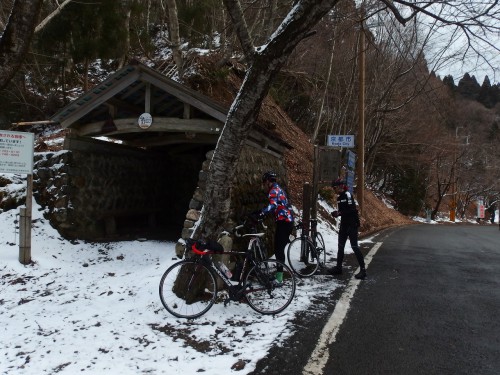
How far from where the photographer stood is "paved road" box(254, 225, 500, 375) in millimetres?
3908

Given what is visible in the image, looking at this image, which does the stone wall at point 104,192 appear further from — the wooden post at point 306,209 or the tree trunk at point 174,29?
the wooden post at point 306,209

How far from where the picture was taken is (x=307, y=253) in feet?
26.0

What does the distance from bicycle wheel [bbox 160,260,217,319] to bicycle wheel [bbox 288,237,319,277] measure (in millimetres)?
2390

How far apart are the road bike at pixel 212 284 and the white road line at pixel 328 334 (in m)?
0.68

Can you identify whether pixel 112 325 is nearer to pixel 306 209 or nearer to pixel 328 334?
pixel 328 334

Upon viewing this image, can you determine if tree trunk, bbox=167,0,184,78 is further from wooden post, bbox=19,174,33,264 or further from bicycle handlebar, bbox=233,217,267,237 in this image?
bicycle handlebar, bbox=233,217,267,237

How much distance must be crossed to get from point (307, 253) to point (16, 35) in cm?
613

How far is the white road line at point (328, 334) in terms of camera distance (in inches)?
152

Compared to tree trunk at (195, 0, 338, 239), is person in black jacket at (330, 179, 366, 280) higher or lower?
lower

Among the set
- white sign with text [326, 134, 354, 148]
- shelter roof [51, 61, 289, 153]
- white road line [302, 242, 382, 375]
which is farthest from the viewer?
white sign with text [326, 134, 354, 148]

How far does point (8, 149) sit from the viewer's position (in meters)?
7.82

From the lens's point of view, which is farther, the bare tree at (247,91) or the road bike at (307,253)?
the road bike at (307,253)

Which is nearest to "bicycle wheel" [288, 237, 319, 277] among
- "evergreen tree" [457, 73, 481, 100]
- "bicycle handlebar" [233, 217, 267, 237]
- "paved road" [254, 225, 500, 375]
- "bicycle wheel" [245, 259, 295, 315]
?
"paved road" [254, 225, 500, 375]

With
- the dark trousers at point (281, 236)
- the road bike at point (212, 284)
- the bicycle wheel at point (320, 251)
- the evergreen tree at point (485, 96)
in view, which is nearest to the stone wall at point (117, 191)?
the dark trousers at point (281, 236)
